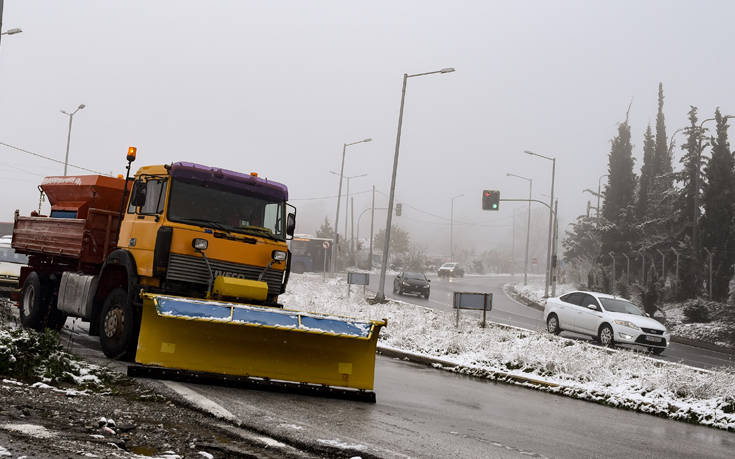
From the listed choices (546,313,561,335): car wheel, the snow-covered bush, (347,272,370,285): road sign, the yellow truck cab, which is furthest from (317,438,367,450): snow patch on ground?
the snow-covered bush

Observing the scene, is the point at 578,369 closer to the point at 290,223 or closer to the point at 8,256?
the point at 290,223

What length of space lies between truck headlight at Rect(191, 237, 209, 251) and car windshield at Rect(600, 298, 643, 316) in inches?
587

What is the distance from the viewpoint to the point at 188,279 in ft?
32.1

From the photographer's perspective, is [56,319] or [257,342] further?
[56,319]

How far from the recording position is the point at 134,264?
10.3 meters

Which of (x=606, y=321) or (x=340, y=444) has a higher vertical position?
(x=606, y=321)

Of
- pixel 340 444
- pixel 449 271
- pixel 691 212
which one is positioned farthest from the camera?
pixel 449 271

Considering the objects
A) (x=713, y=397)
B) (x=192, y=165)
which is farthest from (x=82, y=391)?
(x=713, y=397)

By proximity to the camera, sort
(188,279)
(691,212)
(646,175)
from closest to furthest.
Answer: (188,279)
(691,212)
(646,175)

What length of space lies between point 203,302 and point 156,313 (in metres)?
0.55

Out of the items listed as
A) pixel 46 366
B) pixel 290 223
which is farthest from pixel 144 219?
pixel 46 366

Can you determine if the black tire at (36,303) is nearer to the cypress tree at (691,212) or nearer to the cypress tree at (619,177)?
the cypress tree at (691,212)

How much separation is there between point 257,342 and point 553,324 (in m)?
16.3

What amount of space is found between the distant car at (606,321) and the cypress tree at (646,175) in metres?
34.8
